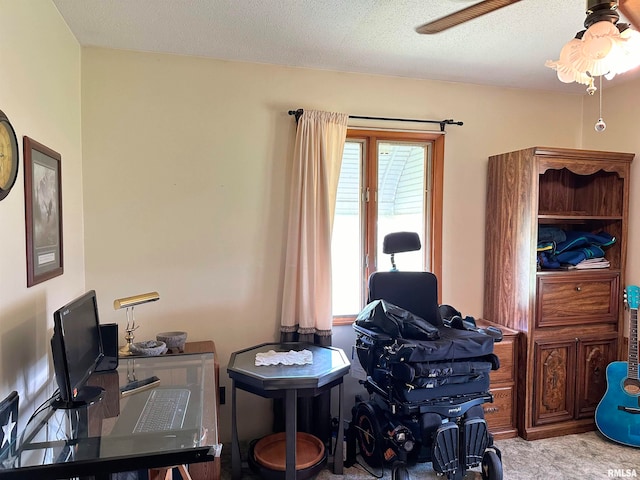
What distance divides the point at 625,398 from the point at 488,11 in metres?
2.59

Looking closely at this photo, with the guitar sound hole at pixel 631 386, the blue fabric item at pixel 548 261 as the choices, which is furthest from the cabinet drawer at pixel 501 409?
the blue fabric item at pixel 548 261

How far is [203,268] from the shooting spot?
8.75ft

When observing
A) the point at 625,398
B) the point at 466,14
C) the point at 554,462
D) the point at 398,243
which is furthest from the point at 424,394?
the point at 466,14

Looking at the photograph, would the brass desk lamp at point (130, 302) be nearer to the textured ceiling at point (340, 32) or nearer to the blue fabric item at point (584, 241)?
the textured ceiling at point (340, 32)

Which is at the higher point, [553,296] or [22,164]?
[22,164]

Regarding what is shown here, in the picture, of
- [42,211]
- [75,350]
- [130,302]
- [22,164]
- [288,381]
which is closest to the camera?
[75,350]

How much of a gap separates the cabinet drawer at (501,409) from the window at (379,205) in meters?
0.94

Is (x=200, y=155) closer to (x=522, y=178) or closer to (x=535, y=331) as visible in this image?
(x=522, y=178)

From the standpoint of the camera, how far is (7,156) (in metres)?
1.45

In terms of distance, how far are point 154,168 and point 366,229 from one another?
1.46m

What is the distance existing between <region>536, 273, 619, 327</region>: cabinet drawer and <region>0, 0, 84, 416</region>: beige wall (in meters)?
2.85

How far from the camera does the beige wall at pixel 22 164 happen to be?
147cm

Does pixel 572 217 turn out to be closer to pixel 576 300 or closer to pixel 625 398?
pixel 576 300

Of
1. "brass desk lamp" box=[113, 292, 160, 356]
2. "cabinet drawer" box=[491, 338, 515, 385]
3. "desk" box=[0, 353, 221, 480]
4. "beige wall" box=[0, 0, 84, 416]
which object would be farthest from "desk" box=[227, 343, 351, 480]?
"cabinet drawer" box=[491, 338, 515, 385]
